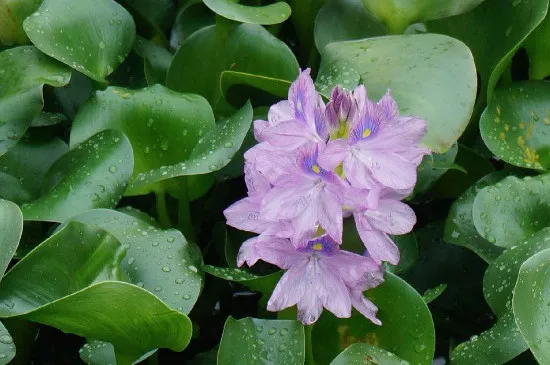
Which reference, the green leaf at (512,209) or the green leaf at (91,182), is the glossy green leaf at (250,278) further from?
the green leaf at (512,209)

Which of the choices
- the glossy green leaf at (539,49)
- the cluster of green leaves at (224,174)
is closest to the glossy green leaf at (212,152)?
the cluster of green leaves at (224,174)

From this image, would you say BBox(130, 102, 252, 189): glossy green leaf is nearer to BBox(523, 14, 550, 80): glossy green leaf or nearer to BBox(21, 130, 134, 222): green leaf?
BBox(21, 130, 134, 222): green leaf

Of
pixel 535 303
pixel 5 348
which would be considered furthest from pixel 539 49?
pixel 5 348

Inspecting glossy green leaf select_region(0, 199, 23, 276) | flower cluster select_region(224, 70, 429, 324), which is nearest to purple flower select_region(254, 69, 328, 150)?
flower cluster select_region(224, 70, 429, 324)

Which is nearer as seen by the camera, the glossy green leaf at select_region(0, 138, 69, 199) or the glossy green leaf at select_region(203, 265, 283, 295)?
the glossy green leaf at select_region(203, 265, 283, 295)

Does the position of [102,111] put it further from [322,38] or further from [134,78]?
[322,38]

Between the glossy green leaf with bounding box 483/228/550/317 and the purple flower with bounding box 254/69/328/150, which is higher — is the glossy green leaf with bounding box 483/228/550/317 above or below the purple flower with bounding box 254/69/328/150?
below

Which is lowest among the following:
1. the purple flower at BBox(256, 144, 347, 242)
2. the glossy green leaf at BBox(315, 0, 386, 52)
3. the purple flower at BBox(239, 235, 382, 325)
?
the glossy green leaf at BBox(315, 0, 386, 52)

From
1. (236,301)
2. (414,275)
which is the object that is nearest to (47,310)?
(236,301)

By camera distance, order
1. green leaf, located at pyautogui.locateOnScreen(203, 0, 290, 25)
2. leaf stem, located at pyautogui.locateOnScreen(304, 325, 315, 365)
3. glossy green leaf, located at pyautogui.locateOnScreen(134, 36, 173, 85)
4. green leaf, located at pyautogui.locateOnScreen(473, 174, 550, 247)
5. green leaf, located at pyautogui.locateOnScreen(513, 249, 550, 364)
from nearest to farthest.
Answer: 1. green leaf, located at pyautogui.locateOnScreen(513, 249, 550, 364)
2. leaf stem, located at pyautogui.locateOnScreen(304, 325, 315, 365)
3. green leaf, located at pyautogui.locateOnScreen(473, 174, 550, 247)
4. green leaf, located at pyautogui.locateOnScreen(203, 0, 290, 25)
5. glossy green leaf, located at pyautogui.locateOnScreen(134, 36, 173, 85)
